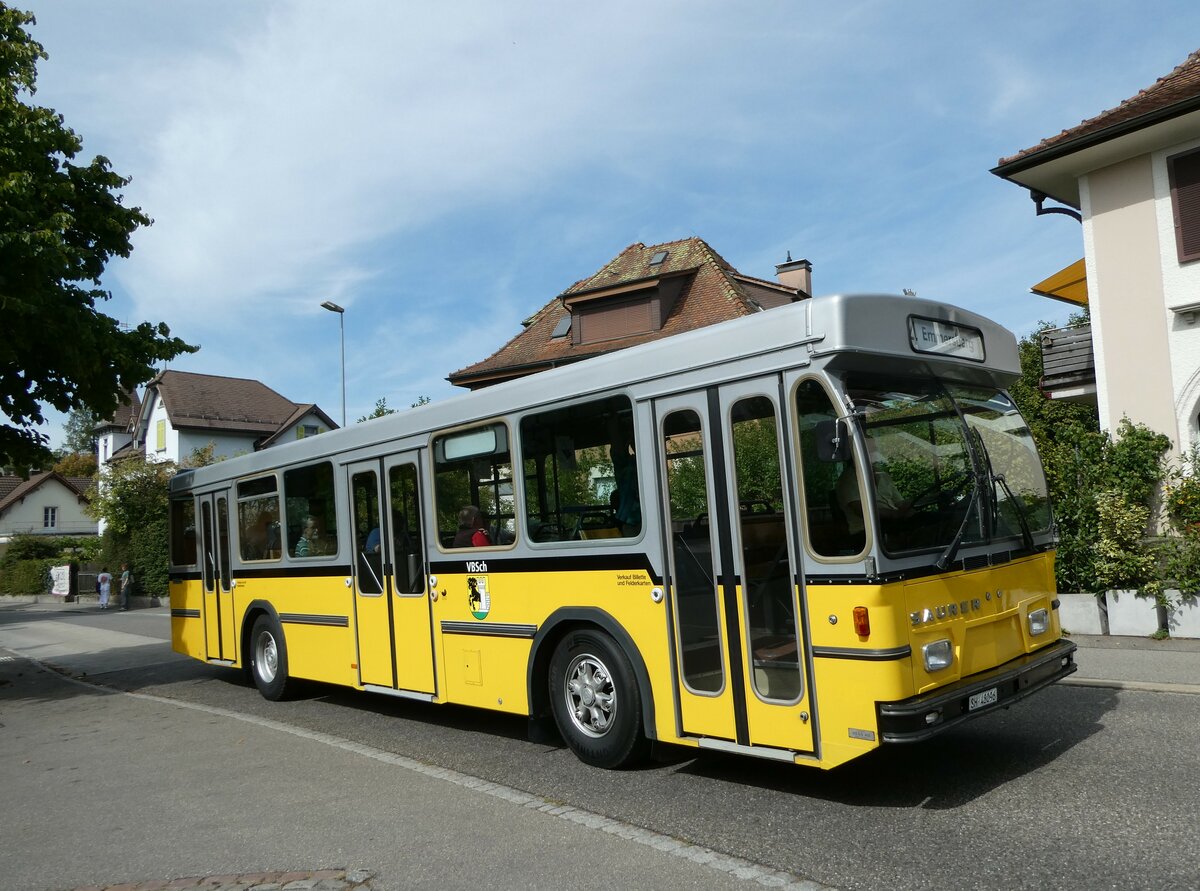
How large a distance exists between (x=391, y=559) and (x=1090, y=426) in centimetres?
1315

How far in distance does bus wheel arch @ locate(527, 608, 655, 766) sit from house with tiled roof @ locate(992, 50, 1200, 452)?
10.00 metres

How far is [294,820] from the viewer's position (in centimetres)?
597

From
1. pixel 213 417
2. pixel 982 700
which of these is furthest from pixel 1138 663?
pixel 213 417

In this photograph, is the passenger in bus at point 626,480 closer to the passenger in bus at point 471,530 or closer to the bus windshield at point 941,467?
the passenger in bus at point 471,530

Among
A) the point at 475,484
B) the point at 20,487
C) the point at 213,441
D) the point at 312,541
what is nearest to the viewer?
the point at 475,484

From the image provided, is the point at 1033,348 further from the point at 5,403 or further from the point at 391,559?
the point at 5,403

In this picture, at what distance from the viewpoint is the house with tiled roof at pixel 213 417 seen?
174 ft

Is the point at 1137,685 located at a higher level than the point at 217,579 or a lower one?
lower

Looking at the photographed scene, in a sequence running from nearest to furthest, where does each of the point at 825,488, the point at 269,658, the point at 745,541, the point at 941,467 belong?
the point at 825,488 < the point at 941,467 < the point at 745,541 < the point at 269,658

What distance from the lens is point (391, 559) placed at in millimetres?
8805

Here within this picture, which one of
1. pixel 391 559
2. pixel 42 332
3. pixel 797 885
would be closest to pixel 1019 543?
pixel 797 885

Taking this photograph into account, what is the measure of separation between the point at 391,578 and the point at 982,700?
525cm

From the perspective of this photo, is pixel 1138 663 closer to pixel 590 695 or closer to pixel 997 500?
pixel 997 500

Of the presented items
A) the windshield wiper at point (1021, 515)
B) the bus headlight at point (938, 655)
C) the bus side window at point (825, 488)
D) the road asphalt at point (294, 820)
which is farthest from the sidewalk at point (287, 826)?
the windshield wiper at point (1021, 515)
